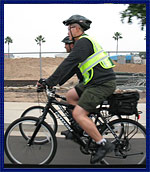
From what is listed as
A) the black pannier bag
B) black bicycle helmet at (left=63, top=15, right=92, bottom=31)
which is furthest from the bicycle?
black bicycle helmet at (left=63, top=15, right=92, bottom=31)

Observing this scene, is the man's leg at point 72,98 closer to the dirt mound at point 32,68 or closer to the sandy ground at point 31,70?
the sandy ground at point 31,70

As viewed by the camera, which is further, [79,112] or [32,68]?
[32,68]

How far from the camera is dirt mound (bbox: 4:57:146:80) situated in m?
14.0

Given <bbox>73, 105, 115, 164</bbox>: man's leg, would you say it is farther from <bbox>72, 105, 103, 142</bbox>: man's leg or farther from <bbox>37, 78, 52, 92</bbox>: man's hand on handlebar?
<bbox>37, 78, 52, 92</bbox>: man's hand on handlebar

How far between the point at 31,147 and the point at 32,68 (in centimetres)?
1305

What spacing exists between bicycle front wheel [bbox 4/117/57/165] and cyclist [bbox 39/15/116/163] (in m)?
0.51

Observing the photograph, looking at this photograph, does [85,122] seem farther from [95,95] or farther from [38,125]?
[38,125]

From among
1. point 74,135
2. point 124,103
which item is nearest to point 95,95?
point 124,103

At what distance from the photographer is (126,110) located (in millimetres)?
3438

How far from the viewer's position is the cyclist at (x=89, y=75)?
3.26 m

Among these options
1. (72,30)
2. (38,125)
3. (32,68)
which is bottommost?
(38,125)

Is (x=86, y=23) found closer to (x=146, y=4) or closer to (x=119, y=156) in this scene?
(x=146, y=4)

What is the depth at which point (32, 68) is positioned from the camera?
54.1ft

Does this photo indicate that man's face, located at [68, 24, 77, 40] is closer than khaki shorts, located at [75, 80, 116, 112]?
No
